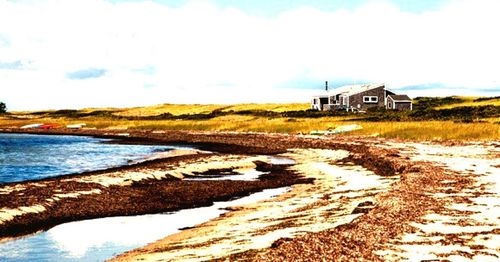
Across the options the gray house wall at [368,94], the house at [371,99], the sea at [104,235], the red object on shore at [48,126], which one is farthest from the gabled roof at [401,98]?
the sea at [104,235]

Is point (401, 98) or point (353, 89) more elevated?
point (353, 89)

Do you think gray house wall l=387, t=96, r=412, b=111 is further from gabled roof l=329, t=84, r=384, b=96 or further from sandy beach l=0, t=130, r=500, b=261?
sandy beach l=0, t=130, r=500, b=261

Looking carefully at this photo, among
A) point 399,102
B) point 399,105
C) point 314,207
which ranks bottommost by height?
point 314,207

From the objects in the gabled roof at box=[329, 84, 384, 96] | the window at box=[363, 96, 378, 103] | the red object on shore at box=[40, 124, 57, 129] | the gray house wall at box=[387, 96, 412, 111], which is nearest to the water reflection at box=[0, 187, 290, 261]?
the gray house wall at box=[387, 96, 412, 111]

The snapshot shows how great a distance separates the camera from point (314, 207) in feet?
59.8

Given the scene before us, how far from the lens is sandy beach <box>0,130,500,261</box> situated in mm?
11770

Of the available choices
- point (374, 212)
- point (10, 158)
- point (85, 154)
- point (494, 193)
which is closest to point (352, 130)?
point (85, 154)

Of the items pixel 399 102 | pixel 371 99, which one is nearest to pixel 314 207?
pixel 399 102

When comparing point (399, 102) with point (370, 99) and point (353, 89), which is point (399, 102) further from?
point (353, 89)

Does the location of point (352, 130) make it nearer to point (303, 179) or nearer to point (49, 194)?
point (303, 179)

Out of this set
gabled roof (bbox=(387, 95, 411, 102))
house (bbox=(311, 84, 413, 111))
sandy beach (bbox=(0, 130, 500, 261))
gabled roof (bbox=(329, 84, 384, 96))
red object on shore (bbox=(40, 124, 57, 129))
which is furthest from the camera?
red object on shore (bbox=(40, 124, 57, 129))

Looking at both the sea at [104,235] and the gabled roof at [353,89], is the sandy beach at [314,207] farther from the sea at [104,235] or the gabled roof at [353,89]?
the gabled roof at [353,89]

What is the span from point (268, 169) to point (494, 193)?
17621 millimetres

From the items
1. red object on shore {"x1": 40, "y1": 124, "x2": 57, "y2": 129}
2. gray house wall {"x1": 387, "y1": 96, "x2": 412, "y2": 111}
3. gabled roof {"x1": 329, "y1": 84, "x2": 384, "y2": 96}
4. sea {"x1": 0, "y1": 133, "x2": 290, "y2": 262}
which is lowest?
red object on shore {"x1": 40, "y1": 124, "x2": 57, "y2": 129}
